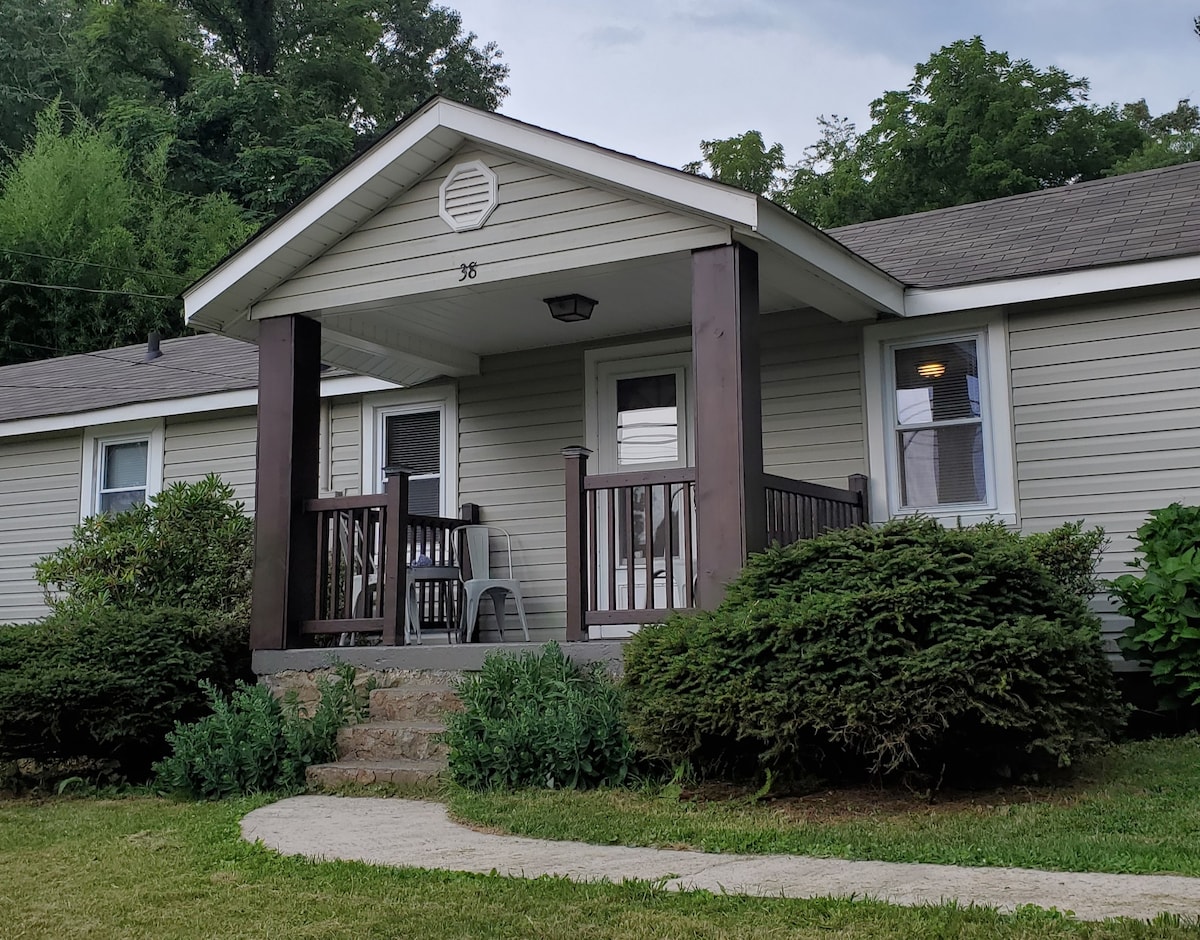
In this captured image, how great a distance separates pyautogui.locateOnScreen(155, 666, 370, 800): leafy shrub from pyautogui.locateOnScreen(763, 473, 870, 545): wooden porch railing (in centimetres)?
280

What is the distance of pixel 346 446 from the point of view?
36.5 ft

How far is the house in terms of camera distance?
23.2 feet

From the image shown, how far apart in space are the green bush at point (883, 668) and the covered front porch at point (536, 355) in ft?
2.59

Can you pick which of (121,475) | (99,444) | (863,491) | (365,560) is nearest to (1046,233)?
(863,491)

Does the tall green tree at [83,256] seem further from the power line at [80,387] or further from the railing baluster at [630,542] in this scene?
the railing baluster at [630,542]

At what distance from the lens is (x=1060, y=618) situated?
583 centimetres

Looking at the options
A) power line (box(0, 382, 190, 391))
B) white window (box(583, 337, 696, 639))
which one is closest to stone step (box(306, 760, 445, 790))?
white window (box(583, 337, 696, 639))

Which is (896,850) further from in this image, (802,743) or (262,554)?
(262,554)

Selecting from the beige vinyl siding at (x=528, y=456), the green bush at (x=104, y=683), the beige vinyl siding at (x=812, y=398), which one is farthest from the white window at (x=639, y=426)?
the green bush at (x=104, y=683)

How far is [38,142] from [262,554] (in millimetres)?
21399

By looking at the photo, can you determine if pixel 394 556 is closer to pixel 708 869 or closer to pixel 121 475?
pixel 708 869

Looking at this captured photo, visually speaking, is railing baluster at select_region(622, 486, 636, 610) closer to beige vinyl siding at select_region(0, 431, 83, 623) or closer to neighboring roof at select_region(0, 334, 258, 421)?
neighboring roof at select_region(0, 334, 258, 421)

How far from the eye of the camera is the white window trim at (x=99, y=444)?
40.5ft

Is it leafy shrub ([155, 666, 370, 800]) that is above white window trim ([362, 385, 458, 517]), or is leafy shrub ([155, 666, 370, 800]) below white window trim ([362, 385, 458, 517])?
below
